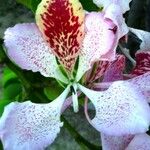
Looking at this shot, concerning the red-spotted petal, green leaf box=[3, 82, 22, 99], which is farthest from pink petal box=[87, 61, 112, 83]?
green leaf box=[3, 82, 22, 99]

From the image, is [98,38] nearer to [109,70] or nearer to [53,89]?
[109,70]

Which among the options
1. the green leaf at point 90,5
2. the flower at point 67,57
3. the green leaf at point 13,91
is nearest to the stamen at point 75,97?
the flower at point 67,57

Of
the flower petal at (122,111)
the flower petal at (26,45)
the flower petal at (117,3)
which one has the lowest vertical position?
the flower petal at (122,111)

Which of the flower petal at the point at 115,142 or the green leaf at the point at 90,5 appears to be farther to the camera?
the green leaf at the point at 90,5

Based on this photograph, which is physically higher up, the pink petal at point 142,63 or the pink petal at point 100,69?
the pink petal at point 100,69

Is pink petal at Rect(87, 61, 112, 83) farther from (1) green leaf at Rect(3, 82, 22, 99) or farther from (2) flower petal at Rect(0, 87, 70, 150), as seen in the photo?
(1) green leaf at Rect(3, 82, 22, 99)

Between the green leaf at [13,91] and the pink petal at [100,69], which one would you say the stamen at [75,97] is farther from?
the green leaf at [13,91]

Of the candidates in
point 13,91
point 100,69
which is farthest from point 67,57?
point 13,91

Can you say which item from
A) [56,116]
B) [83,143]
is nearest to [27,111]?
[56,116]
